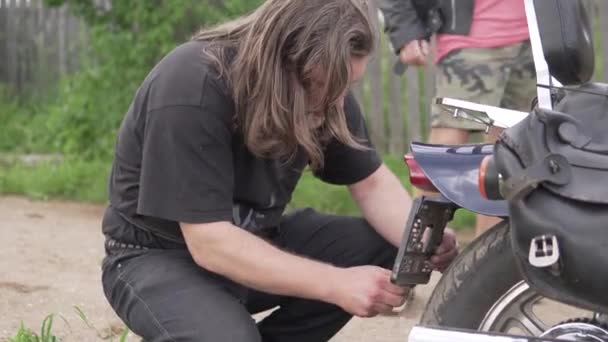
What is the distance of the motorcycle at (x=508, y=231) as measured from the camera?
8.22 feet

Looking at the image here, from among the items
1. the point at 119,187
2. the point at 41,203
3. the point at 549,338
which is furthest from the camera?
the point at 41,203

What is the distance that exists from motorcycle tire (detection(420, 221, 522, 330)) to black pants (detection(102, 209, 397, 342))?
19.8 inches

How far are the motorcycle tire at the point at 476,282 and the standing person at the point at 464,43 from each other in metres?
1.54

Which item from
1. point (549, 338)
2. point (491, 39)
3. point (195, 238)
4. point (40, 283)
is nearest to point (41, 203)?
point (40, 283)

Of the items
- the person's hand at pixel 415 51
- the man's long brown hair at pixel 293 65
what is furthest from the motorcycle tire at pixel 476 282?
the person's hand at pixel 415 51

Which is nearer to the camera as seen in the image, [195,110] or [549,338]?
[549,338]

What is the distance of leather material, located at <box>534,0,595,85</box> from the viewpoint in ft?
9.21

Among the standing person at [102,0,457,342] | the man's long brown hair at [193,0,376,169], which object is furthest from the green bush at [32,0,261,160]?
the man's long brown hair at [193,0,376,169]

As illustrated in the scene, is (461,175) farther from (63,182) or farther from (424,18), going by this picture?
(63,182)

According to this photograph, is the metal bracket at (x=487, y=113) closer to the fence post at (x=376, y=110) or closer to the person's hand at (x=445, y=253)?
the person's hand at (x=445, y=253)

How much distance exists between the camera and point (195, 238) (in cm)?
315

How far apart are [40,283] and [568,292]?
290cm

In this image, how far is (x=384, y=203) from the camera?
363 cm

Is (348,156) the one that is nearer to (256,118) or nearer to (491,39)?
(256,118)
